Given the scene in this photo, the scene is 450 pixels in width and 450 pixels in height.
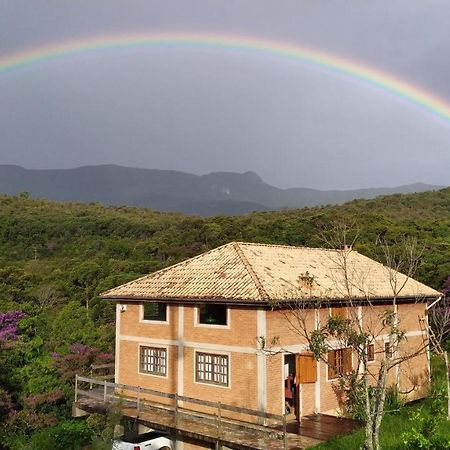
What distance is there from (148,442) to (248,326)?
4.24 m

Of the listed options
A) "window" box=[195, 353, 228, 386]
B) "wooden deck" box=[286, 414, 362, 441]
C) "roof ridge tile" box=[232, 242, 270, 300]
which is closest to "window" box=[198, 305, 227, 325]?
"window" box=[195, 353, 228, 386]

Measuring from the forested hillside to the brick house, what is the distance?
3.27 meters

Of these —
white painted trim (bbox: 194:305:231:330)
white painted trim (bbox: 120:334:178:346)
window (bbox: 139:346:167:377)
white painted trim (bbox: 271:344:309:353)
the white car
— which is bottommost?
the white car

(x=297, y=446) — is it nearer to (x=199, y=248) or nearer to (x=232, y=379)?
(x=232, y=379)

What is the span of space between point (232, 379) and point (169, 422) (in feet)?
6.96

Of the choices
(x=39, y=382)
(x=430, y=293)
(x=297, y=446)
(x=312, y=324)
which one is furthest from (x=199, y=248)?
(x=297, y=446)

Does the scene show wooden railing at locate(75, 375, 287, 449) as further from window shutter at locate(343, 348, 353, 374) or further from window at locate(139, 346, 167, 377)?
window shutter at locate(343, 348, 353, 374)

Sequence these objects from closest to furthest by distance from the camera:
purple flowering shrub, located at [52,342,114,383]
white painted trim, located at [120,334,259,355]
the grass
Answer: the grass → white painted trim, located at [120,334,259,355] → purple flowering shrub, located at [52,342,114,383]

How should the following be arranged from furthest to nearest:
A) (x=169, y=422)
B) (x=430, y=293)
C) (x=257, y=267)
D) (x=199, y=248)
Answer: (x=199, y=248) → (x=430, y=293) → (x=257, y=267) → (x=169, y=422)

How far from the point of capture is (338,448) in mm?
12336

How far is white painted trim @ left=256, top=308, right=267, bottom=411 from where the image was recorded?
1458cm

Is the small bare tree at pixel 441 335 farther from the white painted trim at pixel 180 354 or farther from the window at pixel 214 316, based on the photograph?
the white painted trim at pixel 180 354

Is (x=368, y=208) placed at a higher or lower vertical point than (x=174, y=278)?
higher

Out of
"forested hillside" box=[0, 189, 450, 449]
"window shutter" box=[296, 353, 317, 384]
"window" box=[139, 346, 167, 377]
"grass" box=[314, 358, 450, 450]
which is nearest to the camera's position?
"grass" box=[314, 358, 450, 450]
